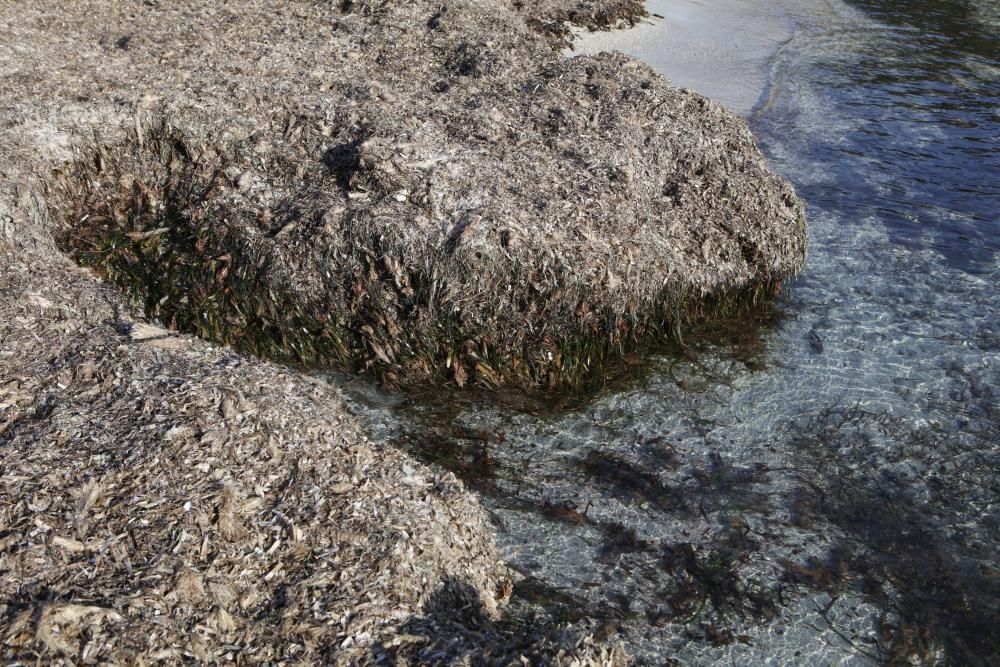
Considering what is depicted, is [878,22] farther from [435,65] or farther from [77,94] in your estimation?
[77,94]

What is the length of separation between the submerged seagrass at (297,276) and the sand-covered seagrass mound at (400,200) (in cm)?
3

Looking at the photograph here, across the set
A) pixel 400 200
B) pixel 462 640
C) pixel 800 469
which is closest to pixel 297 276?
pixel 400 200

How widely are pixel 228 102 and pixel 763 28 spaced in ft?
37.6

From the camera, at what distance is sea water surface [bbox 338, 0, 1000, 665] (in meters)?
5.14

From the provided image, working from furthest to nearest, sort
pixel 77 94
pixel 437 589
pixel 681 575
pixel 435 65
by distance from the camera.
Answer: pixel 435 65 < pixel 77 94 < pixel 681 575 < pixel 437 589

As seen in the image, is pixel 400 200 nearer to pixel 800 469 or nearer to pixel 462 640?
pixel 800 469

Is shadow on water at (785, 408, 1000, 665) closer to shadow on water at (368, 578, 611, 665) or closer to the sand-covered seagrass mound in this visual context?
the sand-covered seagrass mound

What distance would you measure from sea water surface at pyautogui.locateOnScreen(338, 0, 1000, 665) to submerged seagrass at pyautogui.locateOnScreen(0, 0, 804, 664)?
514 millimetres

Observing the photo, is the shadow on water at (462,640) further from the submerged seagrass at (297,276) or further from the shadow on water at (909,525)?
the shadow on water at (909,525)

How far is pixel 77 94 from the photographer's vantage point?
25.9 ft

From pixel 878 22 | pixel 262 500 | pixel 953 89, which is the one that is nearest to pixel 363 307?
pixel 262 500

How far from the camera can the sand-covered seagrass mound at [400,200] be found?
22.4 feet

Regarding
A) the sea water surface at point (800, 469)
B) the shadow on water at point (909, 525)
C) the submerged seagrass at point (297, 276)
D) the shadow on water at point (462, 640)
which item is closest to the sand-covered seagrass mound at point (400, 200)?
→ the submerged seagrass at point (297, 276)

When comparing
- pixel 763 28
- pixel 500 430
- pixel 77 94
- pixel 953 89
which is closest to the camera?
pixel 500 430
